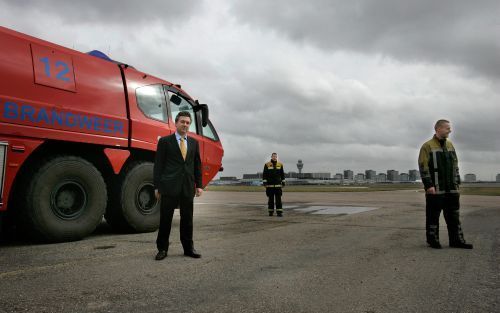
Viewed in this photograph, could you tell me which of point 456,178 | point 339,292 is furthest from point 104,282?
point 456,178

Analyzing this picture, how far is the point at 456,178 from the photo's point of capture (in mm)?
5328

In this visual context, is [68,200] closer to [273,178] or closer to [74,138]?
[74,138]

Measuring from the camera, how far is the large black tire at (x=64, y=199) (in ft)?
15.8

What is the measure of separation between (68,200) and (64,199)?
0.21ft

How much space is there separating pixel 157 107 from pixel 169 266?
11.4ft

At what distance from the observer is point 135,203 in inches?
240

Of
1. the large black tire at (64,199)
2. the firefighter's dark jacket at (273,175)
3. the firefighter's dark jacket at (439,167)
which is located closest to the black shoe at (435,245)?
the firefighter's dark jacket at (439,167)

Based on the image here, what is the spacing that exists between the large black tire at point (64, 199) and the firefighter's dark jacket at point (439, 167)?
15.8ft

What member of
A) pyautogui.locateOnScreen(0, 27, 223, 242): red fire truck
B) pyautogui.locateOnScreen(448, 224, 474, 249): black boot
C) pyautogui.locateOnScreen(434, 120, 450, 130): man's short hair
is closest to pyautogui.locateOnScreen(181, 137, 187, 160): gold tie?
pyautogui.locateOnScreen(0, 27, 223, 242): red fire truck

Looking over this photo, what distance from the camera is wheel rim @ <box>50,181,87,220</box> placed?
16.8ft

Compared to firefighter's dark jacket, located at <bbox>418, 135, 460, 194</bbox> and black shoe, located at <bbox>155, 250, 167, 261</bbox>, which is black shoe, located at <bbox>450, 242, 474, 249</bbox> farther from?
black shoe, located at <bbox>155, 250, 167, 261</bbox>

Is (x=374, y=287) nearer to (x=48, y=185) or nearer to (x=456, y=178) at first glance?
(x=456, y=178)

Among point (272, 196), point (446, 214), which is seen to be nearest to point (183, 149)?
point (446, 214)

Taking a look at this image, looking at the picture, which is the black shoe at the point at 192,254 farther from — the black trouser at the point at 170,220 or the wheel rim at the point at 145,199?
the wheel rim at the point at 145,199
